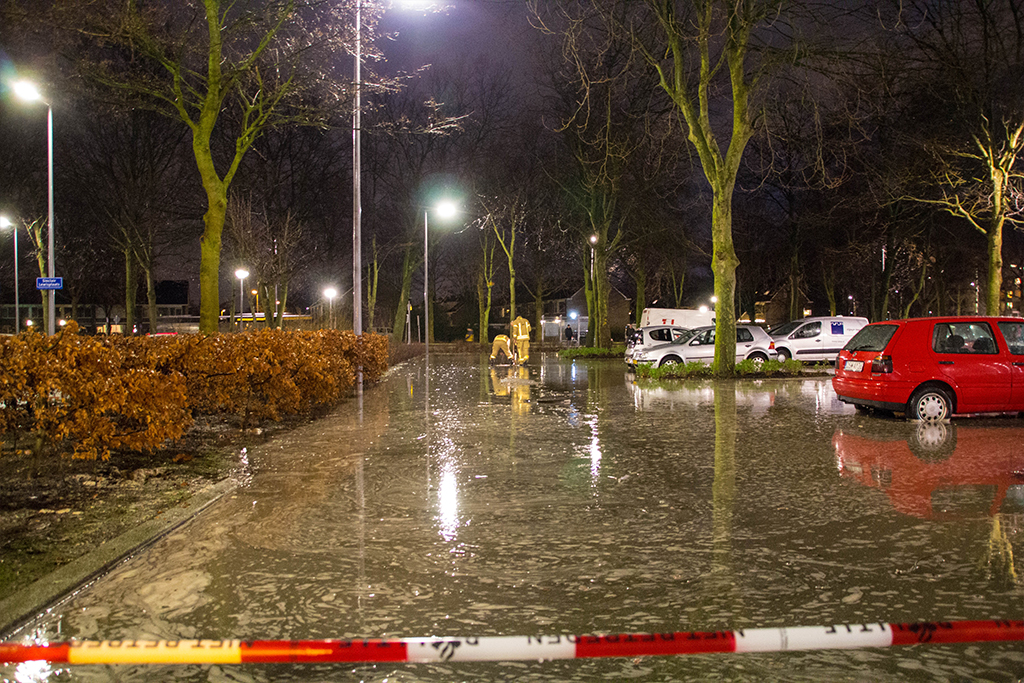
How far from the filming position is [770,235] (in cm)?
5472

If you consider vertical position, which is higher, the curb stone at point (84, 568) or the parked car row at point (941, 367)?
the parked car row at point (941, 367)

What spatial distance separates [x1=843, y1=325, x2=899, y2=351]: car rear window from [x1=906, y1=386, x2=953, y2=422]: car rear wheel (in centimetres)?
91

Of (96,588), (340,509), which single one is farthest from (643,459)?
(96,588)

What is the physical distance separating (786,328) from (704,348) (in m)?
4.55

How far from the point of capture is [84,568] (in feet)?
17.5

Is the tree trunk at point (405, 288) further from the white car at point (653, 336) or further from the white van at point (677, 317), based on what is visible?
the white car at point (653, 336)

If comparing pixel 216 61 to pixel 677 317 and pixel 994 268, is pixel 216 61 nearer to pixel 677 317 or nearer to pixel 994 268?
pixel 994 268

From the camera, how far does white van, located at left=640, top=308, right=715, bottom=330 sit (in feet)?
137

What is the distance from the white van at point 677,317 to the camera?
1641 inches

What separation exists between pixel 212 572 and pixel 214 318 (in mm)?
13053

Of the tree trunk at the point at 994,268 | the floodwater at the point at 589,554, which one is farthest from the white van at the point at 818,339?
the floodwater at the point at 589,554

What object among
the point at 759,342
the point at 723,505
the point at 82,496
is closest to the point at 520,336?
the point at 759,342

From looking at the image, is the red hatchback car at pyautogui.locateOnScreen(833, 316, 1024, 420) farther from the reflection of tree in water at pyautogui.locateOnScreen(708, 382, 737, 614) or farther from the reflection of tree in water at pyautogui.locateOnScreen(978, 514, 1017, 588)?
the reflection of tree in water at pyautogui.locateOnScreen(978, 514, 1017, 588)

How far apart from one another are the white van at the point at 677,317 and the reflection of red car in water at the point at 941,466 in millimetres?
29141
